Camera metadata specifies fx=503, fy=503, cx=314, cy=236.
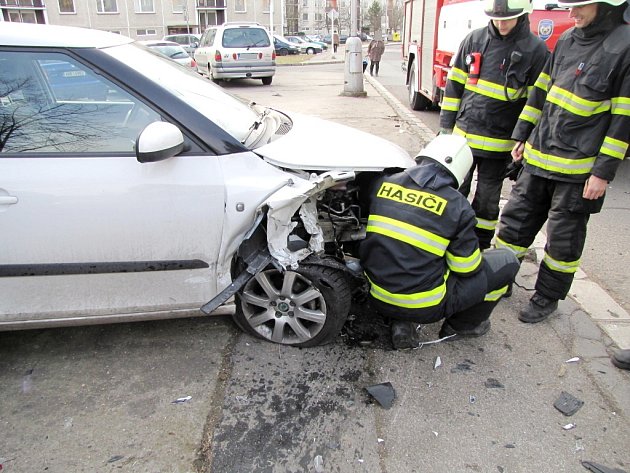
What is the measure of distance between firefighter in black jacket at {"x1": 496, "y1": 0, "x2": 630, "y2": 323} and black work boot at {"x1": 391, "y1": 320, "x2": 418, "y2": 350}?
0.81 m

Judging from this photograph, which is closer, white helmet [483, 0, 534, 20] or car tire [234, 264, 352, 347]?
car tire [234, 264, 352, 347]

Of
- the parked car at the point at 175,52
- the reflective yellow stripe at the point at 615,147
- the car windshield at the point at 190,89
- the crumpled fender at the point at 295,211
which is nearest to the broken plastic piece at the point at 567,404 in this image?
the reflective yellow stripe at the point at 615,147

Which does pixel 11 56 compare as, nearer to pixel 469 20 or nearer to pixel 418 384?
pixel 418 384

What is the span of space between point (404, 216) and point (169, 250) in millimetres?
1195

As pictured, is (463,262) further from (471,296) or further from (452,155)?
(452,155)

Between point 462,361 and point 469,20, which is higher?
point 469,20

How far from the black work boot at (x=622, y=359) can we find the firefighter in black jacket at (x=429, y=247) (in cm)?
74

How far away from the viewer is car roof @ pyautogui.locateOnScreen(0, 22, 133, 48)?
94.6 inches

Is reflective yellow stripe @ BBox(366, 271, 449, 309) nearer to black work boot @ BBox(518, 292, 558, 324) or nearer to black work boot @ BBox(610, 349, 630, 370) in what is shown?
black work boot @ BBox(518, 292, 558, 324)

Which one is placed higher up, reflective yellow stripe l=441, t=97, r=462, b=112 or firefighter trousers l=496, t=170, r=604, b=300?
reflective yellow stripe l=441, t=97, r=462, b=112

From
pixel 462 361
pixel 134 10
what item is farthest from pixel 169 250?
pixel 134 10

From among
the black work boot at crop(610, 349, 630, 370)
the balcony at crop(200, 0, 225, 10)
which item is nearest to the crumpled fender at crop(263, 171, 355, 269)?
the black work boot at crop(610, 349, 630, 370)

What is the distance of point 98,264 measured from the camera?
99.0 inches

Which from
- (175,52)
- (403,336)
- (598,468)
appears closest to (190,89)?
(403,336)
